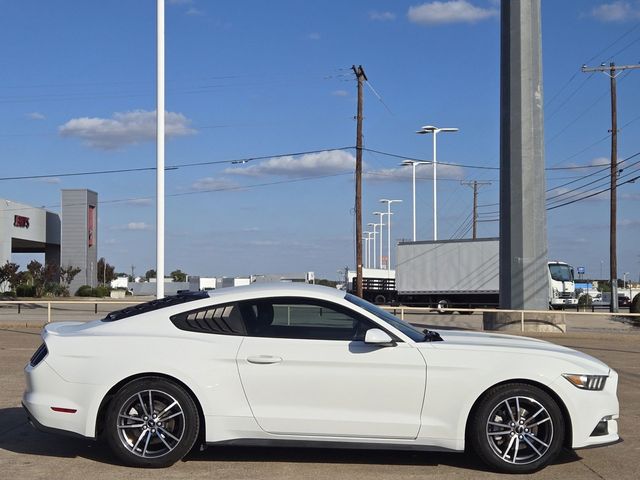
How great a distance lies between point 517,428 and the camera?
6.26 metres

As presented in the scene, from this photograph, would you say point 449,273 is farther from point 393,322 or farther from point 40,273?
point 393,322

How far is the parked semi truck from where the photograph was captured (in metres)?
39.8

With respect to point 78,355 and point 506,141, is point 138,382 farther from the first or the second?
point 506,141

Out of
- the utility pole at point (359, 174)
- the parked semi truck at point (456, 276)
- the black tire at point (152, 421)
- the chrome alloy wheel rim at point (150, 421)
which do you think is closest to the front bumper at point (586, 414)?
the black tire at point (152, 421)

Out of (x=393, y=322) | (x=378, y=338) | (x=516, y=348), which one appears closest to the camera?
(x=378, y=338)

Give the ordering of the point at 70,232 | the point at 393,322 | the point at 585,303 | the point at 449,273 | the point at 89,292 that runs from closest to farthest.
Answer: the point at 393,322, the point at 449,273, the point at 585,303, the point at 89,292, the point at 70,232

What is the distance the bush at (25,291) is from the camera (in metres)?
54.1

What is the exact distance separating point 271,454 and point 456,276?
114 ft

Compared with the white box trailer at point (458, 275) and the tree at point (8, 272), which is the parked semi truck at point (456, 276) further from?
the tree at point (8, 272)

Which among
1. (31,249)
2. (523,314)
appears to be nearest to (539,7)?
(523,314)

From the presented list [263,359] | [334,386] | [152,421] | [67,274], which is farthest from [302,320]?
[67,274]

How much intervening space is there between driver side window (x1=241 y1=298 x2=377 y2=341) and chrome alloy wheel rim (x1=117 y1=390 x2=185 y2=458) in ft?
2.92

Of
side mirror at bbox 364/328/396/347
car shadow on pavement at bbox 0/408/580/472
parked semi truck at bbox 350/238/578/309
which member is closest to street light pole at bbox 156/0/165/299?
car shadow on pavement at bbox 0/408/580/472

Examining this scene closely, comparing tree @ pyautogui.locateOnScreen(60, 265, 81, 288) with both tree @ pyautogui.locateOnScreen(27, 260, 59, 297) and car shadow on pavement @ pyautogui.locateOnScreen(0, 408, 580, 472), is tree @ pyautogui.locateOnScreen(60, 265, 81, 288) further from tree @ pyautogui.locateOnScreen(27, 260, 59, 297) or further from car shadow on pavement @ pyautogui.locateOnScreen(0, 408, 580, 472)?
car shadow on pavement @ pyautogui.locateOnScreen(0, 408, 580, 472)
